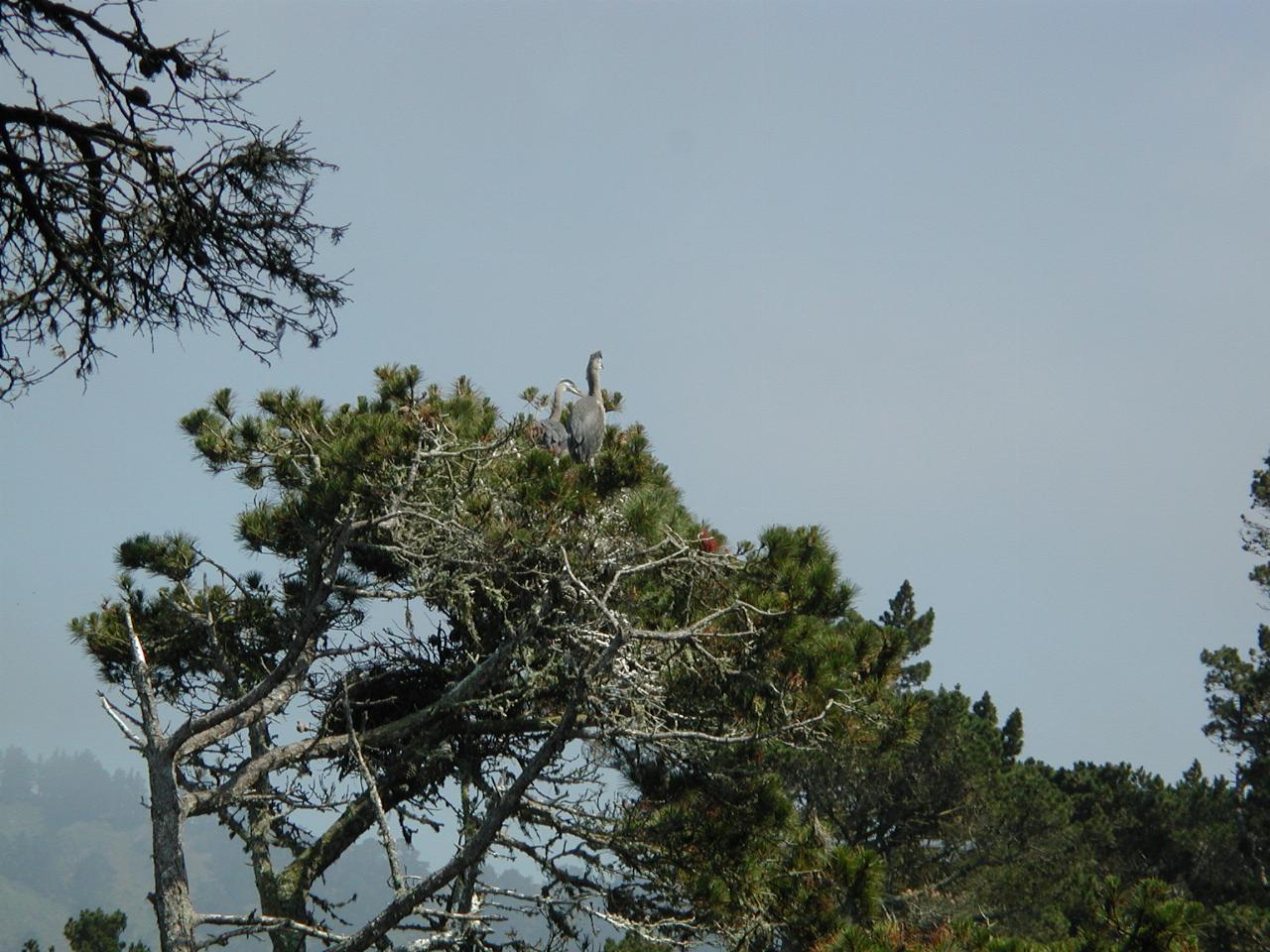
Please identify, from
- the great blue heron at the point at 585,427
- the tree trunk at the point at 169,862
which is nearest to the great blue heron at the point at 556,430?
the great blue heron at the point at 585,427

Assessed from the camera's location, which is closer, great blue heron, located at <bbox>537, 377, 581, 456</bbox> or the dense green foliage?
the dense green foliage

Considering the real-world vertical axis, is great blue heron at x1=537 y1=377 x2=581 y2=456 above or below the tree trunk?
above

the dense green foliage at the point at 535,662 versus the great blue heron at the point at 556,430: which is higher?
the great blue heron at the point at 556,430

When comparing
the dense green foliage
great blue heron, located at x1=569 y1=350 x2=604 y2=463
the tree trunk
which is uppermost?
great blue heron, located at x1=569 y1=350 x2=604 y2=463

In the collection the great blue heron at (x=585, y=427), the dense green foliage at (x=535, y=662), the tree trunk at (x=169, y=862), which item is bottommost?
the tree trunk at (x=169, y=862)

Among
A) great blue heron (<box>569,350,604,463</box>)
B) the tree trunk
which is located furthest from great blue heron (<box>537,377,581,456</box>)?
the tree trunk

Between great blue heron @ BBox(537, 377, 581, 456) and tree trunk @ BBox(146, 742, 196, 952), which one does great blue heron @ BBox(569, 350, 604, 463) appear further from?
tree trunk @ BBox(146, 742, 196, 952)

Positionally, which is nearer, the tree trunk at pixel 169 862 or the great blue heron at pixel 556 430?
the tree trunk at pixel 169 862

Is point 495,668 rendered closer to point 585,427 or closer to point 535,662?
point 535,662

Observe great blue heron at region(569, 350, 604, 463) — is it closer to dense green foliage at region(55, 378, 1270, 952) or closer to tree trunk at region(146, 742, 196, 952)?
dense green foliage at region(55, 378, 1270, 952)

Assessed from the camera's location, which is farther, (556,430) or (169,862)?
(556,430)

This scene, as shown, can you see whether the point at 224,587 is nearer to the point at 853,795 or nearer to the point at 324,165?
the point at 324,165

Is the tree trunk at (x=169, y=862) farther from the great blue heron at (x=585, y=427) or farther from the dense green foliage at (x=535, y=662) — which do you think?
the great blue heron at (x=585, y=427)

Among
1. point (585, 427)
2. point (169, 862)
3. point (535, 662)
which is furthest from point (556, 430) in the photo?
point (169, 862)
